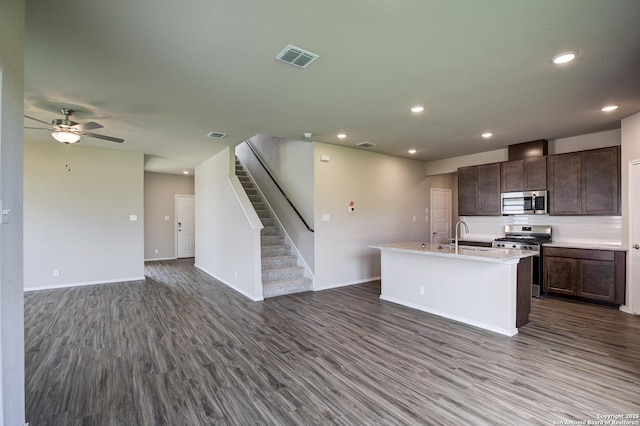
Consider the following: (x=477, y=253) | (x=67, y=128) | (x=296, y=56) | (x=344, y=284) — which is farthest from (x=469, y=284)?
(x=67, y=128)

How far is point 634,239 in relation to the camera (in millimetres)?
4176

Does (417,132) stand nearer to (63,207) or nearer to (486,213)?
(486,213)

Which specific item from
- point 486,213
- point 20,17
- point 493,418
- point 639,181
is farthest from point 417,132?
point 20,17

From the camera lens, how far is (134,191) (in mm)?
6527

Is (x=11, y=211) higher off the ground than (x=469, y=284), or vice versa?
(x=11, y=211)

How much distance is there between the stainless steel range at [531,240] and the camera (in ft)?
17.1

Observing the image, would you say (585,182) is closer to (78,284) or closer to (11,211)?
(11,211)

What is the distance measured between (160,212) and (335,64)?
8.61m

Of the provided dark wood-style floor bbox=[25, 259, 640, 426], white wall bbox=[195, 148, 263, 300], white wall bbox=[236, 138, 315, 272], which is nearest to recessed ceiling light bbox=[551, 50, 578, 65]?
dark wood-style floor bbox=[25, 259, 640, 426]

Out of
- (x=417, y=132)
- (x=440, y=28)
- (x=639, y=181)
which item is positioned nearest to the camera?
(x=440, y=28)

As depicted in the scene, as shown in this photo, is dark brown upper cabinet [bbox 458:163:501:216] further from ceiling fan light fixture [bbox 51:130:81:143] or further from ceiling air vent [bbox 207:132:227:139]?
ceiling fan light fixture [bbox 51:130:81:143]

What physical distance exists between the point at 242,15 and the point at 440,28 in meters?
1.42

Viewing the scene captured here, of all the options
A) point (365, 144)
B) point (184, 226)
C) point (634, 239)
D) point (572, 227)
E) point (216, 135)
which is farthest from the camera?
point (184, 226)

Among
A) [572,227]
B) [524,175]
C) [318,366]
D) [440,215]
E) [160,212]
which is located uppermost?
[524,175]
